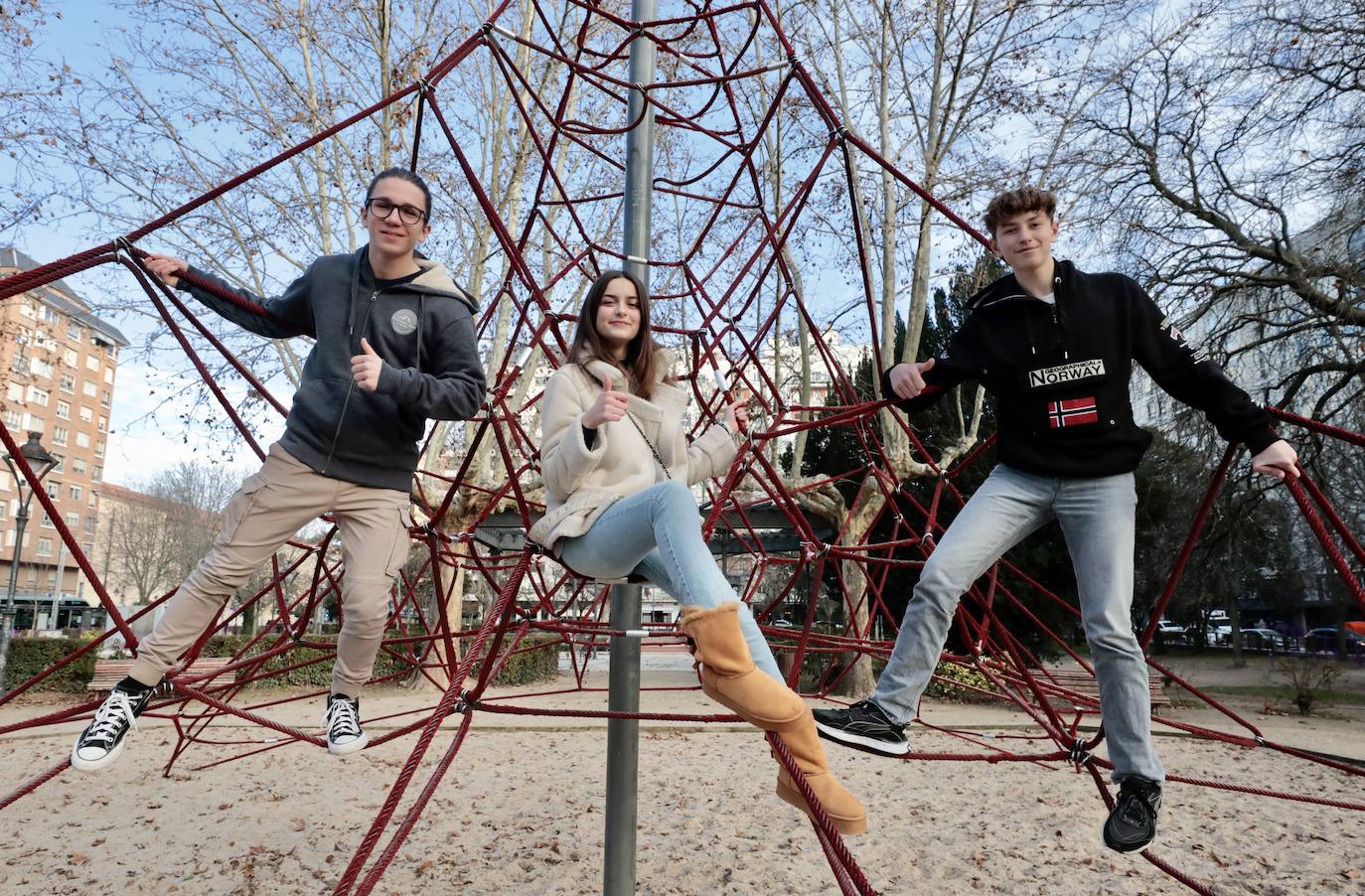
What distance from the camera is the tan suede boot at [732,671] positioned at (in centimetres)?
168

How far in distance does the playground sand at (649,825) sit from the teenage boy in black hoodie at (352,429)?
2.03 meters

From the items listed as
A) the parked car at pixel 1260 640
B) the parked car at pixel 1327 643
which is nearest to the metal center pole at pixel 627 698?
the parked car at pixel 1327 643

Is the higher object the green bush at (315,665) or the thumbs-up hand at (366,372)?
the thumbs-up hand at (366,372)

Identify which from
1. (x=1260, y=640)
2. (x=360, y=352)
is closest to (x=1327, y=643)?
(x=1260, y=640)

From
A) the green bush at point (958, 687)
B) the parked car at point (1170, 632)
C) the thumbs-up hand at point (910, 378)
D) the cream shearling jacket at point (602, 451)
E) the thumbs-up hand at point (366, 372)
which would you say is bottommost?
the parked car at point (1170, 632)

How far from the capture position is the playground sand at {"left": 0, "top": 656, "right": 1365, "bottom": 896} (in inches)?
151

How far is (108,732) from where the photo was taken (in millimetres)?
2070

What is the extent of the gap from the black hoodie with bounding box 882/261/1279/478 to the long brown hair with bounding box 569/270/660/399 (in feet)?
2.70

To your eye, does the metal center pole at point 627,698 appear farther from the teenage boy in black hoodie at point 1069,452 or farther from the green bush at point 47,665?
the green bush at point 47,665

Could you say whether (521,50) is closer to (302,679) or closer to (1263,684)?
(302,679)

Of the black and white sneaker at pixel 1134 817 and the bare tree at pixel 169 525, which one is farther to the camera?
the bare tree at pixel 169 525

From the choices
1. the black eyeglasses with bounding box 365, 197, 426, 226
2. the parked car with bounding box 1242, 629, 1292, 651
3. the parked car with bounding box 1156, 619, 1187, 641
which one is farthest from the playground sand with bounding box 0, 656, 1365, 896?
the parked car with bounding box 1156, 619, 1187, 641

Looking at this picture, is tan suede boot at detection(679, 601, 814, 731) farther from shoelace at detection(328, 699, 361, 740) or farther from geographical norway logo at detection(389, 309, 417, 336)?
geographical norway logo at detection(389, 309, 417, 336)

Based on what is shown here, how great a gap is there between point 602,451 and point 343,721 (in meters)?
1.06
